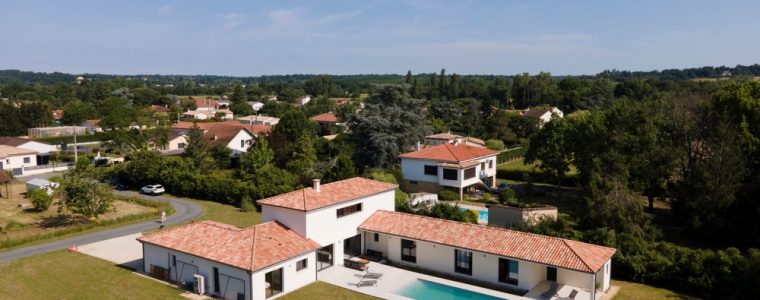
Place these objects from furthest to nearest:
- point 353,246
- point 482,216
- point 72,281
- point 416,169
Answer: point 416,169
point 482,216
point 353,246
point 72,281

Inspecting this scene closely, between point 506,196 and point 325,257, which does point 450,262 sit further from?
point 506,196

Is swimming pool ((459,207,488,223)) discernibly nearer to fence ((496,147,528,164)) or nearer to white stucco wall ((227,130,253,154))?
fence ((496,147,528,164))

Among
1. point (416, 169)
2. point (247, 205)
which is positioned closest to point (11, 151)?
point (247, 205)

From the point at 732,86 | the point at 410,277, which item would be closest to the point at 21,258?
the point at 410,277

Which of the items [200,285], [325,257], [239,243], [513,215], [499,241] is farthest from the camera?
[513,215]

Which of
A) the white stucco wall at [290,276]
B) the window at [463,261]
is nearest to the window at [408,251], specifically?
the window at [463,261]

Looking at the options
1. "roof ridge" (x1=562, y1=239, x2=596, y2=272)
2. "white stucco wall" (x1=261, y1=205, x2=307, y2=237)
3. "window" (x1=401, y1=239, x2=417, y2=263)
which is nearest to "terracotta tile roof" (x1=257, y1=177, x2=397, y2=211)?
"white stucco wall" (x1=261, y1=205, x2=307, y2=237)

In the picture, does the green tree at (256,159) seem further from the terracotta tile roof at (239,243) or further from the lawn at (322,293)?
the lawn at (322,293)
